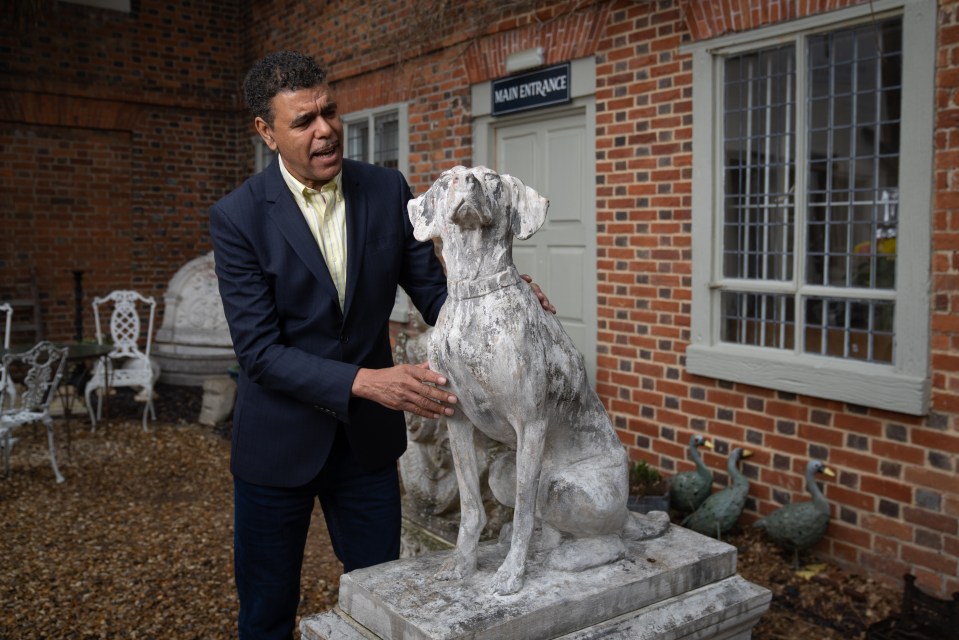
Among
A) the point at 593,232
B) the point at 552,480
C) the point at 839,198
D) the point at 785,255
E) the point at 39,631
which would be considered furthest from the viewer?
the point at 593,232

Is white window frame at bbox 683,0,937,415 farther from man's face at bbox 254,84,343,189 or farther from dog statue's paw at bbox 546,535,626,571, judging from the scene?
man's face at bbox 254,84,343,189

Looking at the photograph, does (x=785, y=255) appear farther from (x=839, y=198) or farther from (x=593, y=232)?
(x=593, y=232)

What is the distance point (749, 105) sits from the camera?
4977 millimetres

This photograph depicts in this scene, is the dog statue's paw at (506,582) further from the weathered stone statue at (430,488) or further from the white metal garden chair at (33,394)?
the white metal garden chair at (33,394)

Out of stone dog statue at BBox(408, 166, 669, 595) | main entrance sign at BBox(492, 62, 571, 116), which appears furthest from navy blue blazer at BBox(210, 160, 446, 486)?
main entrance sign at BBox(492, 62, 571, 116)

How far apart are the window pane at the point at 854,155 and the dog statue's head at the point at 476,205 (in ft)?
9.59

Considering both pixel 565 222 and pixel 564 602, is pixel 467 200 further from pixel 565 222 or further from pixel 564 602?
pixel 565 222

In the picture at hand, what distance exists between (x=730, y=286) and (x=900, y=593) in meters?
1.90

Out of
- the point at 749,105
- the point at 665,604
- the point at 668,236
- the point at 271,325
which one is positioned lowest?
the point at 665,604

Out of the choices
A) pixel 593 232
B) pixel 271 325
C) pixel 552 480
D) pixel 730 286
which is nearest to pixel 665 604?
pixel 552 480

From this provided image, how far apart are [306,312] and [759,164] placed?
11.1ft

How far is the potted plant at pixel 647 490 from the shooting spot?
4.71 metres

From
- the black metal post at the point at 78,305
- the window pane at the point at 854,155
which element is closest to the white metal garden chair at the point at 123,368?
the black metal post at the point at 78,305

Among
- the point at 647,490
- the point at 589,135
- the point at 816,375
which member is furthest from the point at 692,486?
the point at 589,135
